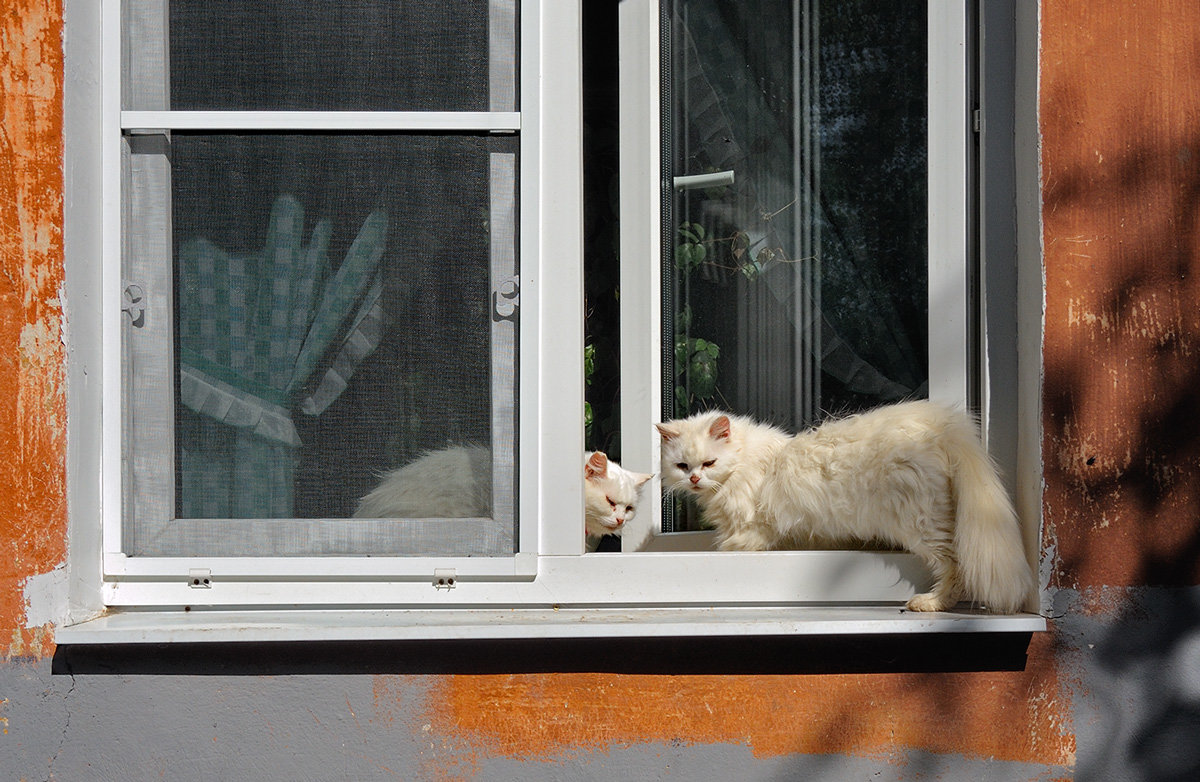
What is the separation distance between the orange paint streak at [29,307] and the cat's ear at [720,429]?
1601mm

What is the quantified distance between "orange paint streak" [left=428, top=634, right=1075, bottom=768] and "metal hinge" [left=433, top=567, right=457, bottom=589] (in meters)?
0.22

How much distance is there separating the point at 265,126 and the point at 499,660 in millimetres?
1366

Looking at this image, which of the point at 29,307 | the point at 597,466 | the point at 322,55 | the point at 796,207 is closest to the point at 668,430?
the point at 597,466

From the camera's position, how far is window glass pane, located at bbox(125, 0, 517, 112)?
6.86 ft

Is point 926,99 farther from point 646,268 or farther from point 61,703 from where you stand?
point 61,703

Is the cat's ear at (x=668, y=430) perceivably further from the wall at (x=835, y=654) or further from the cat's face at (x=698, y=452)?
the wall at (x=835, y=654)

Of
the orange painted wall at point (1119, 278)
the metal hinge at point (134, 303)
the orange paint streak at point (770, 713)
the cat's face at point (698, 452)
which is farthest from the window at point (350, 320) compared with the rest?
the orange painted wall at point (1119, 278)

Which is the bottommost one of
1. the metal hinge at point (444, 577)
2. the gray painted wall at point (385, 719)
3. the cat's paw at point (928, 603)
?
the gray painted wall at point (385, 719)

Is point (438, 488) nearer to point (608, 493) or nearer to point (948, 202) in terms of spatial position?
point (608, 493)

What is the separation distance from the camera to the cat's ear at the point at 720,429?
2.41 metres

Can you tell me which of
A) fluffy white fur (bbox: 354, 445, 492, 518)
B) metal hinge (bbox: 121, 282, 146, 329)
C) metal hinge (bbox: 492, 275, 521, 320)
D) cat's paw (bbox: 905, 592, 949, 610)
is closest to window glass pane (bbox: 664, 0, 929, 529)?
cat's paw (bbox: 905, 592, 949, 610)

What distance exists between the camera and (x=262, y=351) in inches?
83.7

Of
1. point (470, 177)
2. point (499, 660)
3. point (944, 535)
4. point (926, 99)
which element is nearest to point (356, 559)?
point (499, 660)

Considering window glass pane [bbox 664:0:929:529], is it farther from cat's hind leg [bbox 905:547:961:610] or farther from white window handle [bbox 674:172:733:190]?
cat's hind leg [bbox 905:547:961:610]
